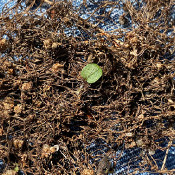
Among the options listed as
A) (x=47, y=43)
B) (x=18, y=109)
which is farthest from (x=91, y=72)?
(x=18, y=109)

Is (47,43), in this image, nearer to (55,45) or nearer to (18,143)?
(55,45)

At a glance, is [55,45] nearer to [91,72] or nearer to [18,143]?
[91,72]

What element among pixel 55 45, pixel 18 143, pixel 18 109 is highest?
pixel 55 45

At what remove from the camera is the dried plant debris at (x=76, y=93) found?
111cm

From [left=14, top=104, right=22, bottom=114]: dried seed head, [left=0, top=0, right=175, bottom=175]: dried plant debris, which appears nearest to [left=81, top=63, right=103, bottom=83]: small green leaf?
[left=0, top=0, right=175, bottom=175]: dried plant debris

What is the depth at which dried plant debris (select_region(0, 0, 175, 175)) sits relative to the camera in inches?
43.8

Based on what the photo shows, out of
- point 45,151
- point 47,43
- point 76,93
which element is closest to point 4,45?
point 47,43

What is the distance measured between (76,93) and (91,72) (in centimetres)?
11

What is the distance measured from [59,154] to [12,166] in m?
0.19

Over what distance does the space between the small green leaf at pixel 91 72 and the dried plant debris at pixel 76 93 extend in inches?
0.9

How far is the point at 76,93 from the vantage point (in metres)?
1.12

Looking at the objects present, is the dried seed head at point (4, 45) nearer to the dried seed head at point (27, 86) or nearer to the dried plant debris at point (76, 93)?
the dried plant debris at point (76, 93)

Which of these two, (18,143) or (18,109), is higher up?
(18,109)

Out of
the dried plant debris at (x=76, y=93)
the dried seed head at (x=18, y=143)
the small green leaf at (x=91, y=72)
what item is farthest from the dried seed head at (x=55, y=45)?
the dried seed head at (x=18, y=143)
